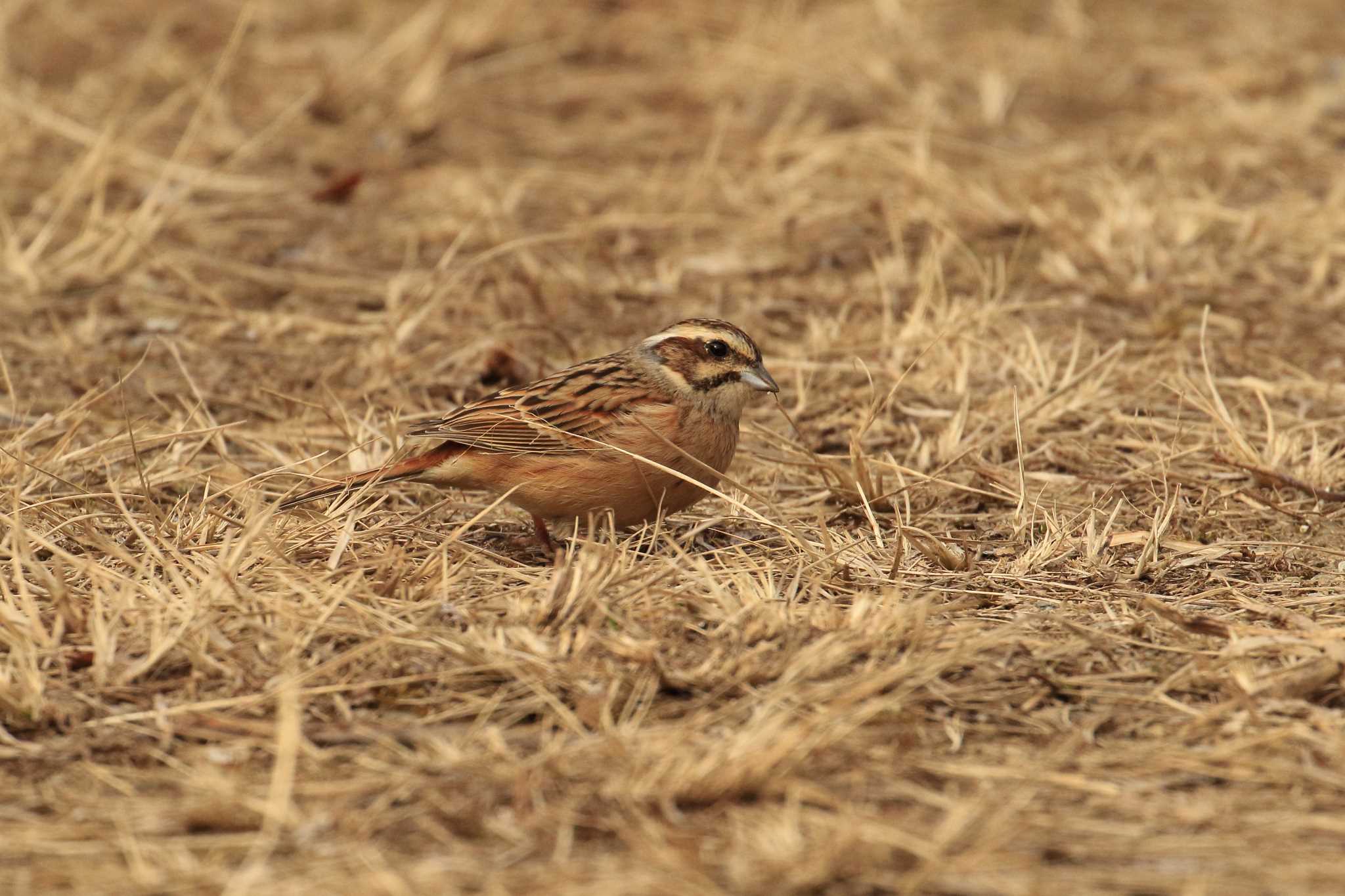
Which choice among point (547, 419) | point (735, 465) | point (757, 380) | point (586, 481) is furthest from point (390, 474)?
point (735, 465)

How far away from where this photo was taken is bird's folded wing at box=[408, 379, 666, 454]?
19.0ft

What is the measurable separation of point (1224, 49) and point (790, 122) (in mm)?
3686

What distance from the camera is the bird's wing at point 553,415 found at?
5793mm

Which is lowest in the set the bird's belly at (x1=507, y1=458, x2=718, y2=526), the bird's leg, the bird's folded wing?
the bird's leg

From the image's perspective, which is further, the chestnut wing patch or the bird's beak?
the bird's beak

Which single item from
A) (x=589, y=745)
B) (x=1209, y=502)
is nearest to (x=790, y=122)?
(x=1209, y=502)

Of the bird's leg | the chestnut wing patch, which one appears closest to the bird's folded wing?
the chestnut wing patch

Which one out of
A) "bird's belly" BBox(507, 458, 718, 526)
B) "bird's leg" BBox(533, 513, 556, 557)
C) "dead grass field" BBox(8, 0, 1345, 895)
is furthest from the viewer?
"bird's leg" BBox(533, 513, 556, 557)

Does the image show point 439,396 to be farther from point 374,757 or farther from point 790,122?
point 790,122

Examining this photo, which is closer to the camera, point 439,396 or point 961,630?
point 961,630

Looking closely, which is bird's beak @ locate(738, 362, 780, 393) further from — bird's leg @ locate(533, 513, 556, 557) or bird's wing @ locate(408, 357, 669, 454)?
bird's leg @ locate(533, 513, 556, 557)

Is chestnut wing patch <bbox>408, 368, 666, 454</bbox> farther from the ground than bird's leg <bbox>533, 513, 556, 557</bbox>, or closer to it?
farther from the ground

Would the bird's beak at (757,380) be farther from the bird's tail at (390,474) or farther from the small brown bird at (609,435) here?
the bird's tail at (390,474)

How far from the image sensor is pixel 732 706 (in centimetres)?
433
